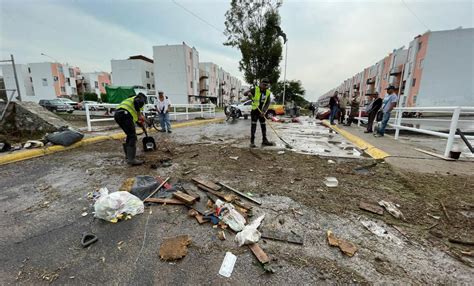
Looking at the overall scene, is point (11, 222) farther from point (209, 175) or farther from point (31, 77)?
point (31, 77)

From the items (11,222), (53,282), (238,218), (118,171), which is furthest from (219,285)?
(118,171)

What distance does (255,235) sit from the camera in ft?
5.96

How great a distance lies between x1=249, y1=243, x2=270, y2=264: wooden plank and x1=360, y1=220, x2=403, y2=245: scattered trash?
1.16m

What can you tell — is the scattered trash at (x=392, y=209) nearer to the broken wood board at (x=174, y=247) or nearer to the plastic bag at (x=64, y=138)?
the broken wood board at (x=174, y=247)

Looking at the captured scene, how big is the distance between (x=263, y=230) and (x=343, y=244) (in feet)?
2.36

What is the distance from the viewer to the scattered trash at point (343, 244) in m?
1.66

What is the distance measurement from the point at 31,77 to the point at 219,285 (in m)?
71.7

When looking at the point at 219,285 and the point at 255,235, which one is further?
the point at 255,235

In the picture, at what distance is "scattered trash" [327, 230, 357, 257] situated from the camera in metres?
1.66

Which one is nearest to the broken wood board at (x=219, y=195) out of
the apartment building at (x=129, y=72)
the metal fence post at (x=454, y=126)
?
the metal fence post at (x=454, y=126)

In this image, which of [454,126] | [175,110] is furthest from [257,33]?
[454,126]

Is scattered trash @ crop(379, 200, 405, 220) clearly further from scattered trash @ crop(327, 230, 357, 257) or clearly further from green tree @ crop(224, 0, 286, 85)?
green tree @ crop(224, 0, 286, 85)

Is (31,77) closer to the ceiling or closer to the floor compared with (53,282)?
closer to the ceiling

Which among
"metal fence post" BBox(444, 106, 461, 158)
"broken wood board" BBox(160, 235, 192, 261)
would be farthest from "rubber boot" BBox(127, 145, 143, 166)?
"metal fence post" BBox(444, 106, 461, 158)
